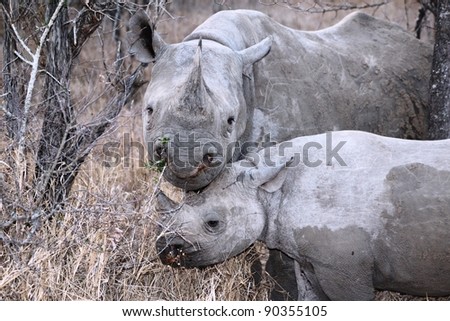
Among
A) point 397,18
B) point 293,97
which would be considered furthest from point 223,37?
point 397,18

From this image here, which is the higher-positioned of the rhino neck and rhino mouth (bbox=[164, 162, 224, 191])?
rhino mouth (bbox=[164, 162, 224, 191])

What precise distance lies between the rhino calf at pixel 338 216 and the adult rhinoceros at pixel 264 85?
223 mm

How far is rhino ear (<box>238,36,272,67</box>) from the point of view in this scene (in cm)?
582

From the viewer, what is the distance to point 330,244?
4.98 m

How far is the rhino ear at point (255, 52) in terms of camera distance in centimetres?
582

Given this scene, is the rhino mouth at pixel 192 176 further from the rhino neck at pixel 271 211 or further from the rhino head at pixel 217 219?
the rhino neck at pixel 271 211

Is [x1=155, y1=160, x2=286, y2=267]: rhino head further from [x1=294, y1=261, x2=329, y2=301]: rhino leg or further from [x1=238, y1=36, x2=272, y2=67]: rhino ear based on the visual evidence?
[x1=238, y1=36, x2=272, y2=67]: rhino ear

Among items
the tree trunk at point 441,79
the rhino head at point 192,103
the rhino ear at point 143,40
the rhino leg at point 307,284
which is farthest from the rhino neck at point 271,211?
the tree trunk at point 441,79

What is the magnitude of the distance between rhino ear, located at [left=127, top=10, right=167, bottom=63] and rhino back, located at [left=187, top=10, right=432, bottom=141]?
0.29 metres

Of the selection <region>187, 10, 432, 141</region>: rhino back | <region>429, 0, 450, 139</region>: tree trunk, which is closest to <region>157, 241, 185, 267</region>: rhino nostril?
<region>187, 10, 432, 141</region>: rhino back

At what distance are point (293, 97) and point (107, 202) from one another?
1.71m

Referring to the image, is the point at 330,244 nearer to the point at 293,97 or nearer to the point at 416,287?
the point at 416,287

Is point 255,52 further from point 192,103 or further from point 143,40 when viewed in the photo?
point 192,103

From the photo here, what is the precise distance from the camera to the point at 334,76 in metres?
6.86
